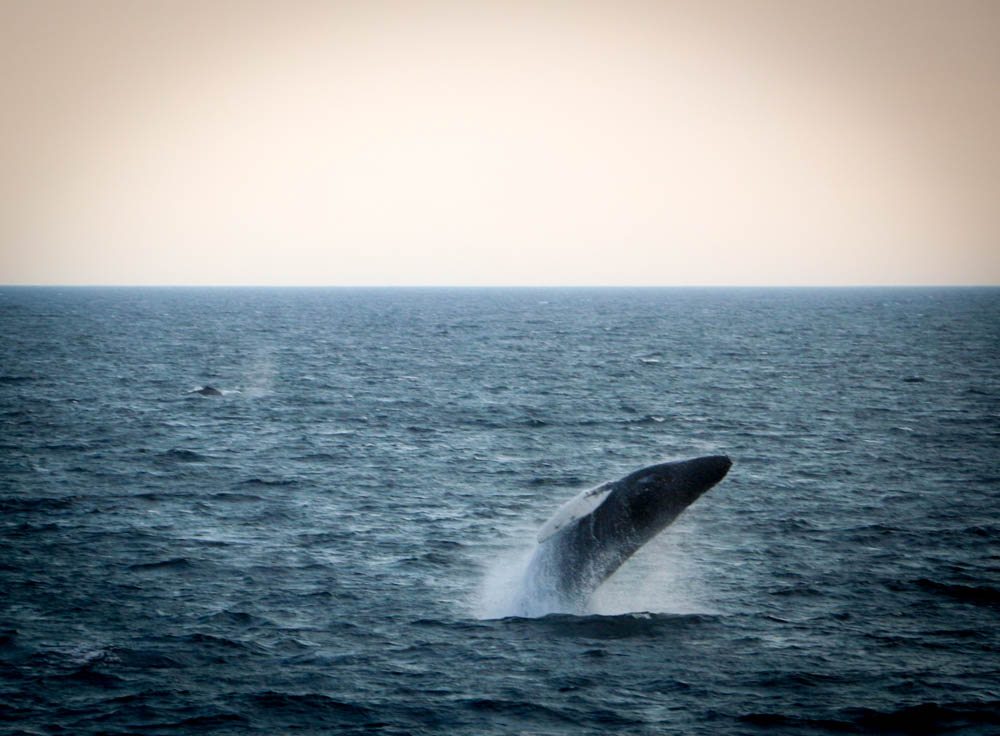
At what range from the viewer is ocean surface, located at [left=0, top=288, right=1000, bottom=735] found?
70.1ft

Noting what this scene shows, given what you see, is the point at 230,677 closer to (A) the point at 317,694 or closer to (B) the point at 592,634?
(A) the point at 317,694

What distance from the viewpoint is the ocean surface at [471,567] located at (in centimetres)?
2136

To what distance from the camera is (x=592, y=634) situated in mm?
24906

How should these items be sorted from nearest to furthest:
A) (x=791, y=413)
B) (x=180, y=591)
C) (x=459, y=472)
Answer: (x=180, y=591) → (x=459, y=472) → (x=791, y=413)

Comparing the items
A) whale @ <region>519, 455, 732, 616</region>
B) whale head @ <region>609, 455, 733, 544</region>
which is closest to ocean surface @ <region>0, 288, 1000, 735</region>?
whale @ <region>519, 455, 732, 616</region>

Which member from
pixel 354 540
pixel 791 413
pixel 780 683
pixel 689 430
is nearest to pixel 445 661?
pixel 780 683

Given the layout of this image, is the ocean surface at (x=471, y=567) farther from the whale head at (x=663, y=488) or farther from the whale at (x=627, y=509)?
the whale head at (x=663, y=488)

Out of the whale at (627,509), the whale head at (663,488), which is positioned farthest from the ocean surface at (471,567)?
the whale head at (663,488)

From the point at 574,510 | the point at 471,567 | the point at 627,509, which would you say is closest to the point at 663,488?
the point at 627,509

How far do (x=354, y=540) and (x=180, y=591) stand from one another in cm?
714

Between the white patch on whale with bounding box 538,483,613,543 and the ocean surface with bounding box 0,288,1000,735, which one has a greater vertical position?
the white patch on whale with bounding box 538,483,613,543

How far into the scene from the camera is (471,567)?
31.2 m

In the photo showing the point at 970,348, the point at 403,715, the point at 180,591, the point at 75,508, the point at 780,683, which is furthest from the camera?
the point at 970,348

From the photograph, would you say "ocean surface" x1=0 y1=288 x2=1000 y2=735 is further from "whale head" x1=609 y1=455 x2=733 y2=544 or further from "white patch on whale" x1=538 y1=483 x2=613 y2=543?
"whale head" x1=609 y1=455 x2=733 y2=544
